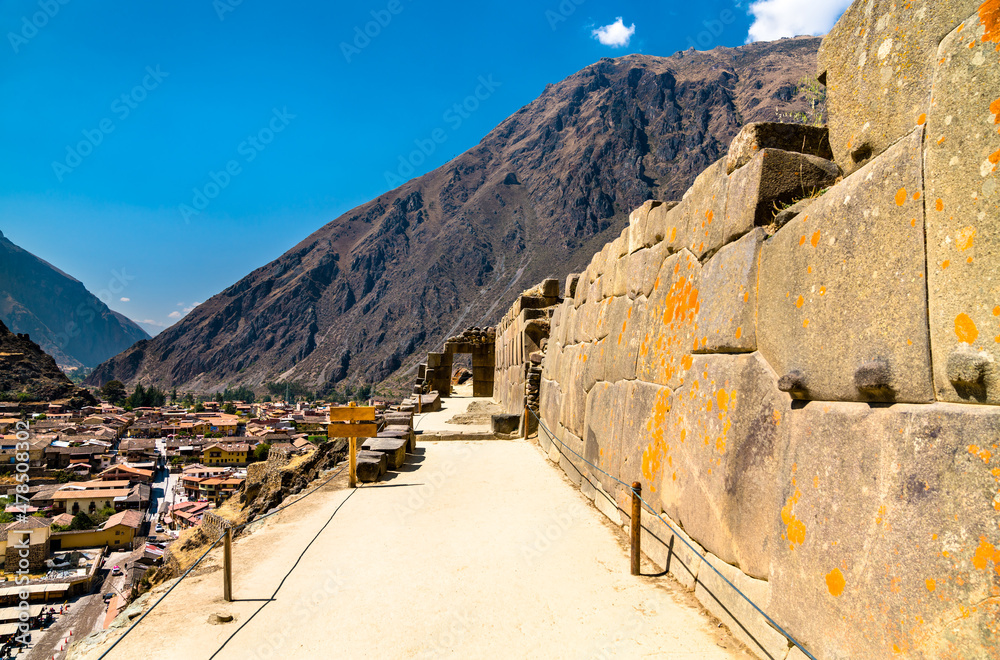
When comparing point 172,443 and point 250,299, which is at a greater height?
point 250,299

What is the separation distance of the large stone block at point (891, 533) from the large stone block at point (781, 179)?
123cm

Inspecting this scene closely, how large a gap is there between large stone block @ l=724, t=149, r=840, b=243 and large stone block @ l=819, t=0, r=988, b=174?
35cm

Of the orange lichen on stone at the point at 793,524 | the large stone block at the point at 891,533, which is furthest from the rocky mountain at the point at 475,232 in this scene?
the large stone block at the point at 891,533

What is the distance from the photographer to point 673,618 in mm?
2916

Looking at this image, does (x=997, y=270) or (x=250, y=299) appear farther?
(x=250, y=299)

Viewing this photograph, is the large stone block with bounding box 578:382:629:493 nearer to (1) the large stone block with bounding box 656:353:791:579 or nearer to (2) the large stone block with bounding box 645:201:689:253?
(1) the large stone block with bounding box 656:353:791:579

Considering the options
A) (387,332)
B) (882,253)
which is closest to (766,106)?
(387,332)

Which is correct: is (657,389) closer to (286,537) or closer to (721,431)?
(721,431)

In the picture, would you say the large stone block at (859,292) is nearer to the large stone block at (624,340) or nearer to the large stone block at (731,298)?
the large stone block at (731,298)

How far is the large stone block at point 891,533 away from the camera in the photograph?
1.47m

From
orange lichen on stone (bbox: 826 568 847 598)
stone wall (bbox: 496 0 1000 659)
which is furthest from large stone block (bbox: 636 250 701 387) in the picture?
orange lichen on stone (bbox: 826 568 847 598)

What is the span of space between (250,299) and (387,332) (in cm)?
5692

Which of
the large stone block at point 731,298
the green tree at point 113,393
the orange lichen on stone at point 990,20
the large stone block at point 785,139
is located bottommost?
the green tree at point 113,393

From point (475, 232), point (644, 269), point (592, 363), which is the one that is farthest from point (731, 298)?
point (475, 232)
